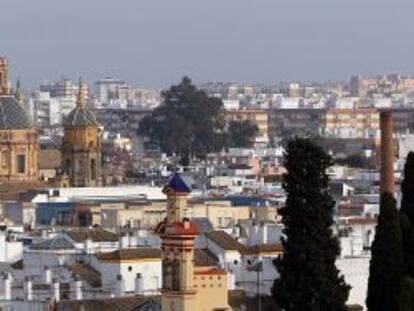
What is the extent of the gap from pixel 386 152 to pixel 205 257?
12.6ft

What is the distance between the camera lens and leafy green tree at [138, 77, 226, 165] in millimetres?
123125

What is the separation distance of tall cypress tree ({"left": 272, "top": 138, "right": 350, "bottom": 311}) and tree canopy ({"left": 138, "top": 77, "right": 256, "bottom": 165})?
84111 millimetres

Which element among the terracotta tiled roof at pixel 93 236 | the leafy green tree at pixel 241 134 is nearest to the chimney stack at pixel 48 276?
the terracotta tiled roof at pixel 93 236

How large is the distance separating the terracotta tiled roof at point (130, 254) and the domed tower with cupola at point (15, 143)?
31268 millimetres

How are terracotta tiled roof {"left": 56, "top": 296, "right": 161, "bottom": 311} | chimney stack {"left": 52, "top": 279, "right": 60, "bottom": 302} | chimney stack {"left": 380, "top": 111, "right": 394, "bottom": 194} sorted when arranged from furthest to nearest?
chimney stack {"left": 380, "top": 111, "right": 394, "bottom": 194} → chimney stack {"left": 52, "top": 279, "right": 60, "bottom": 302} → terracotta tiled roof {"left": 56, "top": 296, "right": 161, "bottom": 311}

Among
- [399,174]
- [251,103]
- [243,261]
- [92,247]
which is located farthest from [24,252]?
[251,103]

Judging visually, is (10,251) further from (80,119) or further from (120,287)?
(80,119)

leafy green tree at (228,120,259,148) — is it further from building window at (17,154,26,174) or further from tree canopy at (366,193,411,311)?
tree canopy at (366,193,411,311)

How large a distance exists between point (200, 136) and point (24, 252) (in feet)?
240

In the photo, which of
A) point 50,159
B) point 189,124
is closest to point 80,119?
point 50,159

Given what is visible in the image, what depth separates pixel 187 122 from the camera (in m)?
124

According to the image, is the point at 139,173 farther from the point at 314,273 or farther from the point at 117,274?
the point at 314,273

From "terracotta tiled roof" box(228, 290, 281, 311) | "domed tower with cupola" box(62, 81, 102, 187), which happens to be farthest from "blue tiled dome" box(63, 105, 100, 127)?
"terracotta tiled roof" box(228, 290, 281, 311)

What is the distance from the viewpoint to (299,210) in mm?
34906
